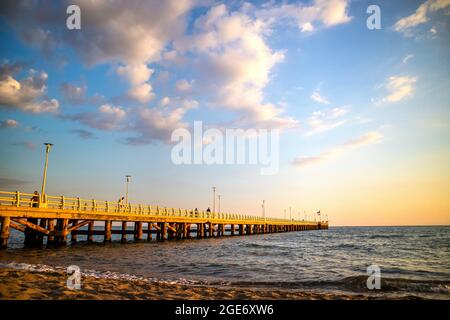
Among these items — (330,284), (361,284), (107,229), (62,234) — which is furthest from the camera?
(107,229)

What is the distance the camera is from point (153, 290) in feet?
25.5

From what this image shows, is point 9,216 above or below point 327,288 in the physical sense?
above

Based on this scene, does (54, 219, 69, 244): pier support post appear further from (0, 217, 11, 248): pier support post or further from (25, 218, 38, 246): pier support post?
(0, 217, 11, 248): pier support post

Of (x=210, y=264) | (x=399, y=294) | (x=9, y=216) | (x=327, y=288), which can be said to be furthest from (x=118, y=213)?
(x=399, y=294)

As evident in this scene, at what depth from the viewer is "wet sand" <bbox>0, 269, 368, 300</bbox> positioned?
6252mm

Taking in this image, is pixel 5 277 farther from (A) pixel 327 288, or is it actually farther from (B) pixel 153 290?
(A) pixel 327 288

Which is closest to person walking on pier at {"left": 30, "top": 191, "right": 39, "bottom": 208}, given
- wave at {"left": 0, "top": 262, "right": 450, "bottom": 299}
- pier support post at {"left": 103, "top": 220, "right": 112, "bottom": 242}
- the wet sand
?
pier support post at {"left": 103, "top": 220, "right": 112, "bottom": 242}

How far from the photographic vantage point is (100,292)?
6934 mm

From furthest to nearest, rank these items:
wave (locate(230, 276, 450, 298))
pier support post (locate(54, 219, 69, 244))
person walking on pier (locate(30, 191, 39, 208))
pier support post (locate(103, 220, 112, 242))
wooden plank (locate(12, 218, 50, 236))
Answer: pier support post (locate(103, 220, 112, 242)), pier support post (locate(54, 219, 69, 244)), person walking on pier (locate(30, 191, 39, 208)), wooden plank (locate(12, 218, 50, 236)), wave (locate(230, 276, 450, 298))

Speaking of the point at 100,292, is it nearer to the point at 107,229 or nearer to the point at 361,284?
the point at 361,284

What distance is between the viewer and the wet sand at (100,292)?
6.25 metres

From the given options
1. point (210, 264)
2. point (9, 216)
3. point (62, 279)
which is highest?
point (9, 216)

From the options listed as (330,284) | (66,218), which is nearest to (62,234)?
(66,218)
